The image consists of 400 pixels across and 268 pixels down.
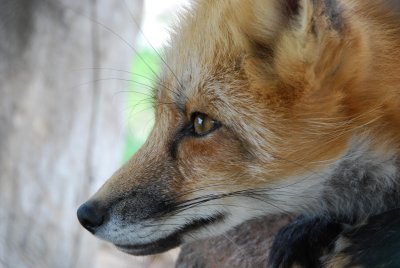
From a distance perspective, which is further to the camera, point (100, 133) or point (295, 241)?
point (100, 133)

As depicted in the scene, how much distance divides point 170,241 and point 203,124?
412 millimetres

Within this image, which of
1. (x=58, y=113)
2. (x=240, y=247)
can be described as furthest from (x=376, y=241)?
(x=58, y=113)

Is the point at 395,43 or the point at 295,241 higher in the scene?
the point at 395,43

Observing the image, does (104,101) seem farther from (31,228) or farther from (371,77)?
(371,77)

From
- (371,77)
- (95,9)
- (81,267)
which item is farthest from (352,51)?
(81,267)

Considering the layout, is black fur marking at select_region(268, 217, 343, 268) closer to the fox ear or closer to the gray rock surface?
the gray rock surface

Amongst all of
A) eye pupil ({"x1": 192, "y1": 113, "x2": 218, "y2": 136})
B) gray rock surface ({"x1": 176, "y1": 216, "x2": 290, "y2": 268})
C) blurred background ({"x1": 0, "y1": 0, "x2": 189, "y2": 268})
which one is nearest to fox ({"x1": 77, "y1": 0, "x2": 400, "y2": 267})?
eye pupil ({"x1": 192, "y1": 113, "x2": 218, "y2": 136})

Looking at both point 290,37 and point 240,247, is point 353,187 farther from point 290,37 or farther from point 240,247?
point 240,247

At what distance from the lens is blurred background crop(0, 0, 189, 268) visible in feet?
14.7

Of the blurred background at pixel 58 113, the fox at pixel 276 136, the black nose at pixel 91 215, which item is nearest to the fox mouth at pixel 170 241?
the fox at pixel 276 136

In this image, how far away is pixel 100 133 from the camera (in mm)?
4910

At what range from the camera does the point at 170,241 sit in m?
2.48

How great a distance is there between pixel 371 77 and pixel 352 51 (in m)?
0.11

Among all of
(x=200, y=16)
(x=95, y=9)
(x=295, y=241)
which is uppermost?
(x=95, y=9)
